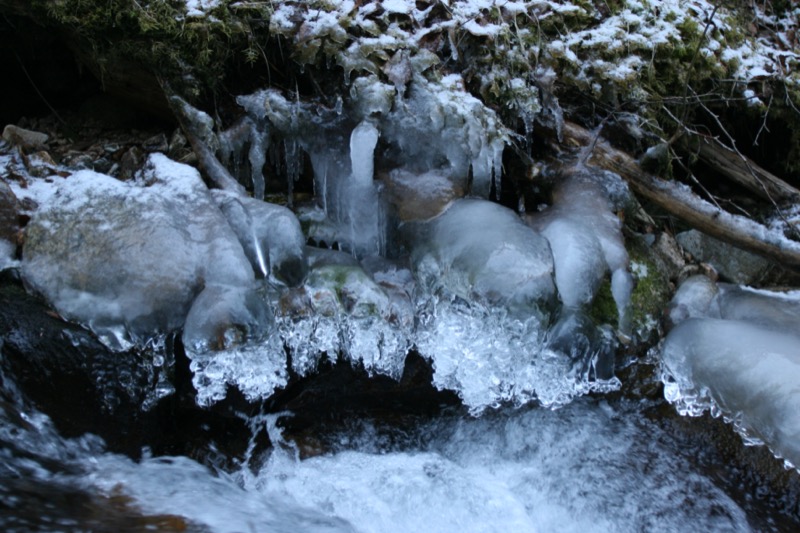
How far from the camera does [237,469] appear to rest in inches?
91.4

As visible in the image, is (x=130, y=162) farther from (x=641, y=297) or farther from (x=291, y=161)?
(x=641, y=297)

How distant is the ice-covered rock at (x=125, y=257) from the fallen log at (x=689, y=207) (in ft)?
5.85

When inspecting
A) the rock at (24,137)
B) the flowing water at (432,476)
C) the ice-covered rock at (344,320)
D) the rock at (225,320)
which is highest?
the rock at (24,137)

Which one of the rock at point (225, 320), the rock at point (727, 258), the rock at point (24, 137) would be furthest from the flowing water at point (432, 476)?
the rock at point (24, 137)

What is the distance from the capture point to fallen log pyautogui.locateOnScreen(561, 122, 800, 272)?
113 inches

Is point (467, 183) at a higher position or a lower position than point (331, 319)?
higher

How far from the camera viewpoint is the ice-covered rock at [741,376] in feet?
7.25

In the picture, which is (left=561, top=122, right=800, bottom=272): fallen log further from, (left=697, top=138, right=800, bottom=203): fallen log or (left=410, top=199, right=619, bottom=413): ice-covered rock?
(left=410, top=199, right=619, bottom=413): ice-covered rock

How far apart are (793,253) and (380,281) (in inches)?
72.6

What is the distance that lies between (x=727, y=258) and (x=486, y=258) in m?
1.58

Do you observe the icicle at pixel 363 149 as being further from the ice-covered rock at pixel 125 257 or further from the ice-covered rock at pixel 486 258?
the ice-covered rock at pixel 125 257

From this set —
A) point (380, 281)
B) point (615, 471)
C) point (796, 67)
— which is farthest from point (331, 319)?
point (796, 67)

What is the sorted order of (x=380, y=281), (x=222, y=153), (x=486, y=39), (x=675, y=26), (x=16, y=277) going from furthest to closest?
(x=675, y=26), (x=486, y=39), (x=222, y=153), (x=380, y=281), (x=16, y=277)

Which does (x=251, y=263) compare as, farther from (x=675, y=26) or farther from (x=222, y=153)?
(x=675, y=26)
